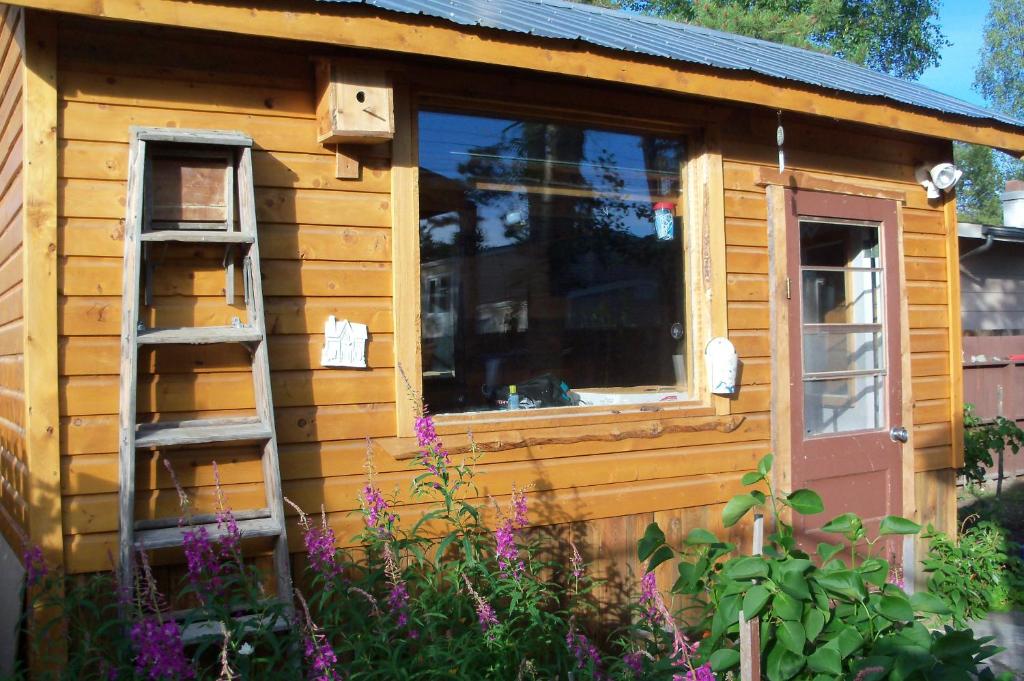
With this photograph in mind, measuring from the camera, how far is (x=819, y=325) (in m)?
5.30

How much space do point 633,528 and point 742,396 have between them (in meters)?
0.97

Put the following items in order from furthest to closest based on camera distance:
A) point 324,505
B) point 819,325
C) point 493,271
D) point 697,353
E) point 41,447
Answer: point 819,325, point 697,353, point 493,271, point 324,505, point 41,447

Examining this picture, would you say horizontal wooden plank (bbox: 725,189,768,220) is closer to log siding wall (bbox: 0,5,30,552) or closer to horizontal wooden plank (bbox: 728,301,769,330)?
horizontal wooden plank (bbox: 728,301,769,330)

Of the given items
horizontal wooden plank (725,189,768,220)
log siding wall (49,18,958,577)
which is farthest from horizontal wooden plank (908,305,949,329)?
log siding wall (49,18,958,577)

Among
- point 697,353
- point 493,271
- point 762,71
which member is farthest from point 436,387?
point 762,71

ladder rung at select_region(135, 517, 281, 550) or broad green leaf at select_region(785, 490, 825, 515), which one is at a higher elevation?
broad green leaf at select_region(785, 490, 825, 515)

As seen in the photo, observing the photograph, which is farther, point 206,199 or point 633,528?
point 633,528

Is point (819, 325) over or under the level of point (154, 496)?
over

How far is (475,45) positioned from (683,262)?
177 cm

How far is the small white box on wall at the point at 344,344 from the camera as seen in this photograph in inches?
151

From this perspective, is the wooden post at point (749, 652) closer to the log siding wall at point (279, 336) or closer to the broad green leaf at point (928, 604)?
the broad green leaf at point (928, 604)

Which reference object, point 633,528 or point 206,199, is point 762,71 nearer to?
point 633,528

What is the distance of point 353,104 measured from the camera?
3.74 metres

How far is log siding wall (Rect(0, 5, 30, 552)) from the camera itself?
3.62m
